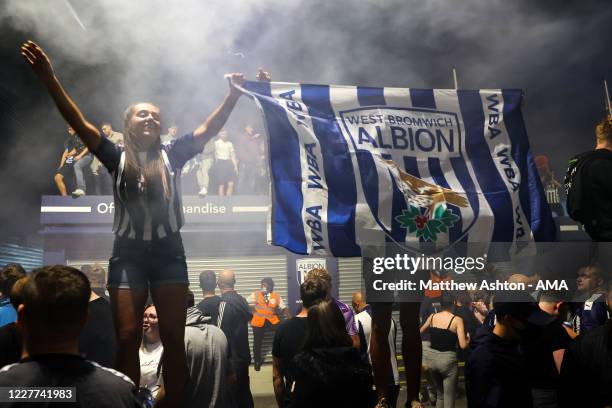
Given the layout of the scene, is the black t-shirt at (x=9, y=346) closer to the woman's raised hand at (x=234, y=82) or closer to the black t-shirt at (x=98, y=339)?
the black t-shirt at (x=98, y=339)

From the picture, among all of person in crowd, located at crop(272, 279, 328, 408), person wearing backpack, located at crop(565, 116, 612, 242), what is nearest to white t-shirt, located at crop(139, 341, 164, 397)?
person in crowd, located at crop(272, 279, 328, 408)

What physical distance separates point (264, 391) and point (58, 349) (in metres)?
8.67

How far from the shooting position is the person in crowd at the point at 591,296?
12.2 ft

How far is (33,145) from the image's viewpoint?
15070 millimetres

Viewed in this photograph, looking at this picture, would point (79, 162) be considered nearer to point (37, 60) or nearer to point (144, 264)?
point (37, 60)

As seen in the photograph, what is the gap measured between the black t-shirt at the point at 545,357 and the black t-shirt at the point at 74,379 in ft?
8.12

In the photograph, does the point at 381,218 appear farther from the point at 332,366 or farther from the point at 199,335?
the point at 199,335

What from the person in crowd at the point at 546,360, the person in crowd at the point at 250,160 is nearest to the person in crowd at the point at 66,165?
the person in crowd at the point at 250,160

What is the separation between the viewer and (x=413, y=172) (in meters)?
3.82

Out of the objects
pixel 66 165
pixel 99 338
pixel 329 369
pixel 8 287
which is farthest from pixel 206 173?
pixel 329 369

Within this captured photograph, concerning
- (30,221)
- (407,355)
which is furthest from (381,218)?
(30,221)

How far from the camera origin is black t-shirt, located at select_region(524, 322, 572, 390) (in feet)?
11.5

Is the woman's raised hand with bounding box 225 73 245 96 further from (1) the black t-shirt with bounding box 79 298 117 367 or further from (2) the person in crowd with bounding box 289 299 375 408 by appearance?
(1) the black t-shirt with bounding box 79 298 117 367

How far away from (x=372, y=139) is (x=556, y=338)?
1624mm
